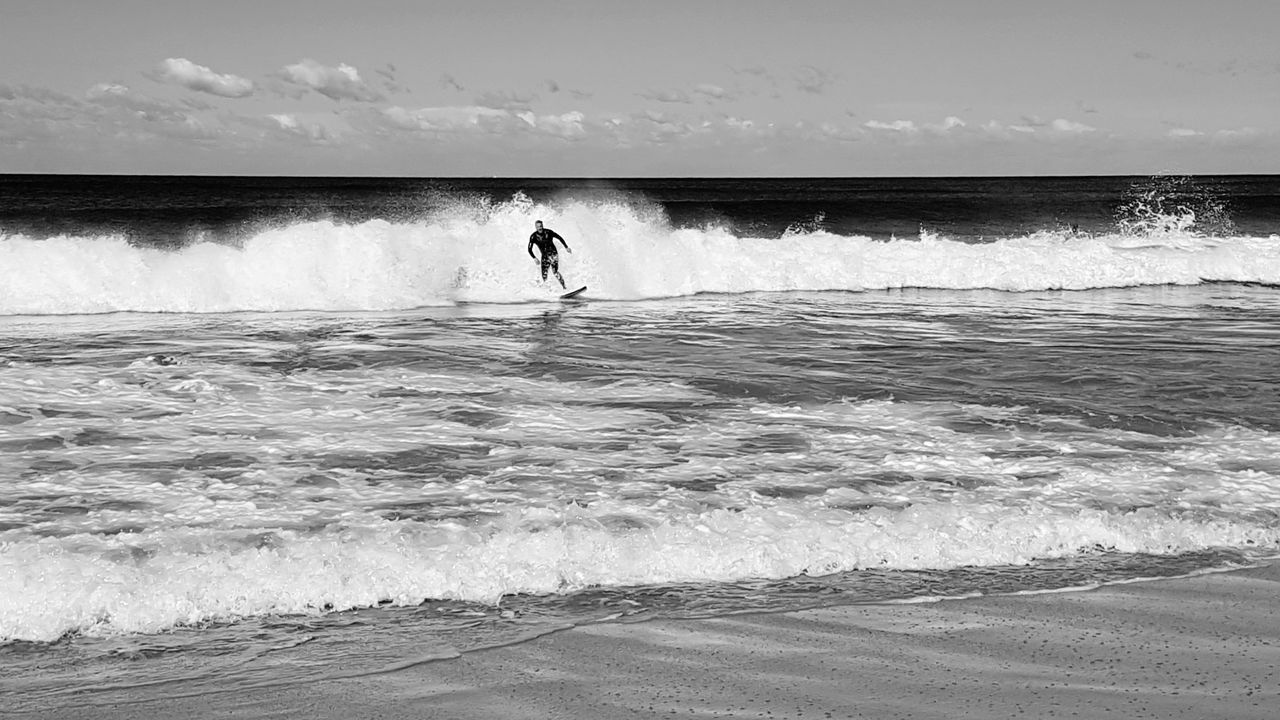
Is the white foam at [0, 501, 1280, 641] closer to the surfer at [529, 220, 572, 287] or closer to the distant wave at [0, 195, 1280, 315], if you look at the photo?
the distant wave at [0, 195, 1280, 315]

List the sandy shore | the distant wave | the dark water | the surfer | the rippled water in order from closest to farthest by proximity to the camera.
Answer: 1. the sandy shore
2. the rippled water
3. the distant wave
4. the surfer
5. the dark water

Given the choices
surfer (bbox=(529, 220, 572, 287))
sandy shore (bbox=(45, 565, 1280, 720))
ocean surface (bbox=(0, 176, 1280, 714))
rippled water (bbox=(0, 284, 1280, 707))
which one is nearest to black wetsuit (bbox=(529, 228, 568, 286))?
surfer (bbox=(529, 220, 572, 287))

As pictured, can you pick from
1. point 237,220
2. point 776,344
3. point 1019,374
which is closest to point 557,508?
point 1019,374

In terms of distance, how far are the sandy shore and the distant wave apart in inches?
683

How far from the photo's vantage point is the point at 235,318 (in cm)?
1862

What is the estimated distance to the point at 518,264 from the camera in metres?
25.0

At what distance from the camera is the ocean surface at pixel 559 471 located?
509 centimetres

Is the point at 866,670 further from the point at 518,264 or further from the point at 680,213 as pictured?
the point at 680,213

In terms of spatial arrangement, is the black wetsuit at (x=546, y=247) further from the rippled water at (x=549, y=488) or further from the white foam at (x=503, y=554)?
the white foam at (x=503, y=554)

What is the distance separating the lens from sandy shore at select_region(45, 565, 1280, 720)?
402 centimetres

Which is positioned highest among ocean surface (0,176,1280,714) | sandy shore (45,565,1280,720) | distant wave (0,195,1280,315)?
distant wave (0,195,1280,315)

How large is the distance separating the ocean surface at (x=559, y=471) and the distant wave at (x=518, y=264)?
1506 mm

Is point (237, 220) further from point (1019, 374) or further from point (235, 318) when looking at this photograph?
point (1019, 374)

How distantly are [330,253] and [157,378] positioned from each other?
12931mm
